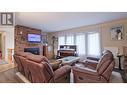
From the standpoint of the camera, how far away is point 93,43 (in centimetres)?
217

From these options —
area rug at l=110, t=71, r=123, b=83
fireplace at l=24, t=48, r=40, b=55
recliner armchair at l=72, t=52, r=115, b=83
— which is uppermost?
fireplace at l=24, t=48, r=40, b=55

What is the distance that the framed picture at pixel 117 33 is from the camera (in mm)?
2352

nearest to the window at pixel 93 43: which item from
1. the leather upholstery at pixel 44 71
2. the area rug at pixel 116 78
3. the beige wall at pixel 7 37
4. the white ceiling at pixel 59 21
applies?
the white ceiling at pixel 59 21

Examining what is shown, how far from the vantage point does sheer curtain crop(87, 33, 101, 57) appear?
2154 mm

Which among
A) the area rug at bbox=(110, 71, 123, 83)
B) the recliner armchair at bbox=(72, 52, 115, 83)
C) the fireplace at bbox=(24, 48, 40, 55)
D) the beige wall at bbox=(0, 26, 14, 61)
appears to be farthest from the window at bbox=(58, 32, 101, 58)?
the beige wall at bbox=(0, 26, 14, 61)

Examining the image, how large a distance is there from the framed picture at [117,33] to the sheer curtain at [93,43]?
472 millimetres

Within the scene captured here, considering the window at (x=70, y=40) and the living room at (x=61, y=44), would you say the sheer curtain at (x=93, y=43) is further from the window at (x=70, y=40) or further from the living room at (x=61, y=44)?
the window at (x=70, y=40)

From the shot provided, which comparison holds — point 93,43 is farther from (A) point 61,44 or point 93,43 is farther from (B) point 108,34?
(A) point 61,44

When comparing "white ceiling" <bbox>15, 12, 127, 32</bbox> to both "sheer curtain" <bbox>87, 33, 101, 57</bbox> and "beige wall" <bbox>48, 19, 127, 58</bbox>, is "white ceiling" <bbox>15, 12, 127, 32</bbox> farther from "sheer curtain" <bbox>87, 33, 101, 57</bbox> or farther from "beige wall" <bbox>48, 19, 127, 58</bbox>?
"sheer curtain" <bbox>87, 33, 101, 57</bbox>

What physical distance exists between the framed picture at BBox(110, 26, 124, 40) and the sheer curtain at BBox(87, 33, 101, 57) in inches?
18.6

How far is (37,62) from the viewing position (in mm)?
1665

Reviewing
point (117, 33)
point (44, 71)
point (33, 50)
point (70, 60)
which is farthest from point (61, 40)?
point (117, 33)

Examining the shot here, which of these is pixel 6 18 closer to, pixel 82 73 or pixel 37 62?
pixel 37 62
